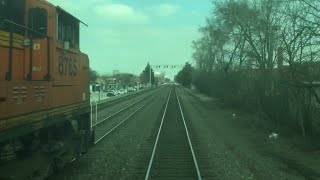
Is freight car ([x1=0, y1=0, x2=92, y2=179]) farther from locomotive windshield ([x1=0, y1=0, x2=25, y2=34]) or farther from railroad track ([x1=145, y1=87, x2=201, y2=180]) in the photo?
railroad track ([x1=145, y1=87, x2=201, y2=180])

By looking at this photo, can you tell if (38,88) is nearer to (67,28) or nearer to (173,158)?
(67,28)

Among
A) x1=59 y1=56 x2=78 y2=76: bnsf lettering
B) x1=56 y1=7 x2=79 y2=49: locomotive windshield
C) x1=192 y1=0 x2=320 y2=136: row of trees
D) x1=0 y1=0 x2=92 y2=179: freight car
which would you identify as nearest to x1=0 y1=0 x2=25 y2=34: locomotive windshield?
x1=0 y1=0 x2=92 y2=179: freight car

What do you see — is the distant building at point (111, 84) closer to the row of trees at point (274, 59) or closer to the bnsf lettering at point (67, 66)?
the row of trees at point (274, 59)

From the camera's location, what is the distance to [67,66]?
1266 centimetres

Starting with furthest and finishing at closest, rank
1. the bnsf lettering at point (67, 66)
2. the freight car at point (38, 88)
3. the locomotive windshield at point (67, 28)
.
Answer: the bnsf lettering at point (67, 66), the locomotive windshield at point (67, 28), the freight car at point (38, 88)

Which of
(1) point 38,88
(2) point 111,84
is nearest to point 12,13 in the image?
(1) point 38,88

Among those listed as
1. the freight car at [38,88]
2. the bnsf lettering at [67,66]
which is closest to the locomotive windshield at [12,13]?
the freight car at [38,88]

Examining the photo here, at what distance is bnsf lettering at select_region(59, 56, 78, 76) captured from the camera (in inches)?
470

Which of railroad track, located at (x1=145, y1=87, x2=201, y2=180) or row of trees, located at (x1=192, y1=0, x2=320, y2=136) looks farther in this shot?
row of trees, located at (x1=192, y1=0, x2=320, y2=136)

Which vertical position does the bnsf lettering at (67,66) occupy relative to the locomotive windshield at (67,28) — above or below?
below

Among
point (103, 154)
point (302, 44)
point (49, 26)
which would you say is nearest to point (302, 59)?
point (302, 44)

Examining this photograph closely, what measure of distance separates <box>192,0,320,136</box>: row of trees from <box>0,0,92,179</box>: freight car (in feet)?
30.8

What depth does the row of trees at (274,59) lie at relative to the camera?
20.0 metres

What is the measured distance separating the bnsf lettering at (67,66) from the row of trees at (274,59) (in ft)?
29.4
